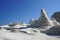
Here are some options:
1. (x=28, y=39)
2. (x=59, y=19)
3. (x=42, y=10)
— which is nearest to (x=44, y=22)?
(x=42, y=10)

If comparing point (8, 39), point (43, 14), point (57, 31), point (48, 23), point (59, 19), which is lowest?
point (8, 39)

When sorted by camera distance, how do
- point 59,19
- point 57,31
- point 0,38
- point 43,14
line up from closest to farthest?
point 0,38, point 57,31, point 43,14, point 59,19

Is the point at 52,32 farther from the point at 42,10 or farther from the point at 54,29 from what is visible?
the point at 42,10

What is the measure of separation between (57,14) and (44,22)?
16.1 meters

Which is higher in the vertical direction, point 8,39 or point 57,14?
point 57,14

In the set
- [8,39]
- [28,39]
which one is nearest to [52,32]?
[28,39]

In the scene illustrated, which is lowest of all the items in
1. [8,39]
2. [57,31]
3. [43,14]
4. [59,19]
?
[8,39]

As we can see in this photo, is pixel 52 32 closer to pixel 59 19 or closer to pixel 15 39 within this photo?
pixel 15 39

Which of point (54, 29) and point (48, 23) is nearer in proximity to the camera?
point (54, 29)

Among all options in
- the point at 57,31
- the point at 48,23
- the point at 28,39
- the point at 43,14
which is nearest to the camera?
the point at 28,39

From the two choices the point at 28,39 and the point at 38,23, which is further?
the point at 38,23

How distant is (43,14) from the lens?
2805cm

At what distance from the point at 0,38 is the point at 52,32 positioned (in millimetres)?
11227

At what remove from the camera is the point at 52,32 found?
1825 centimetres
